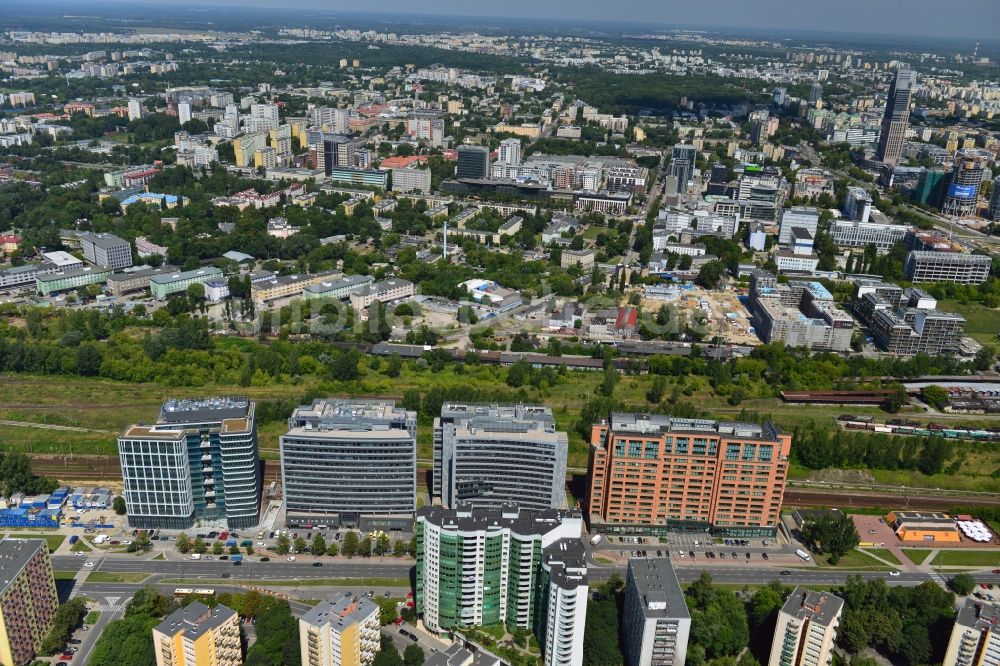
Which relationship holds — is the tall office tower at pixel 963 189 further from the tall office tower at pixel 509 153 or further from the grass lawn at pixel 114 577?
the grass lawn at pixel 114 577

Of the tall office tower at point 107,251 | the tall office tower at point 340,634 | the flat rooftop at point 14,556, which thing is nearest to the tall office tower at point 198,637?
the tall office tower at point 340,634

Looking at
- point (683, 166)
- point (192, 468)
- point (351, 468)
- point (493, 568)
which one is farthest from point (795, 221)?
point (192, 468)

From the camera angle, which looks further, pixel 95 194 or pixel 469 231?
pixel 95 194

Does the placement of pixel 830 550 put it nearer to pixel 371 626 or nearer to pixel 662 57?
pixel 371 626

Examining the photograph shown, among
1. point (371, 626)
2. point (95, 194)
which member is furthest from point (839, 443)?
point (95, 194)

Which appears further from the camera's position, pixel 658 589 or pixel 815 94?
pixel 815 94

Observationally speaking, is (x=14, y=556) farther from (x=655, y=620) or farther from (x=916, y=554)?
(x=916, y=554)
